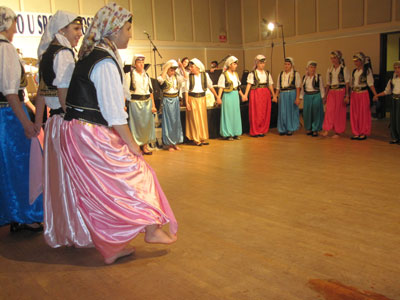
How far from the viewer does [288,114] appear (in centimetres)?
755

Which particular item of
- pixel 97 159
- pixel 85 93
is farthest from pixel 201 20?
pixel 97 159

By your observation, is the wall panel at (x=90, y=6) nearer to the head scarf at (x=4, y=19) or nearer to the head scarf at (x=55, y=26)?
the head scarf at (x=4, y=19)

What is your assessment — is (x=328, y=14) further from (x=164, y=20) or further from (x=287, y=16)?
(x=164, y=20)

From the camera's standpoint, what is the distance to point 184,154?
20.2 feet

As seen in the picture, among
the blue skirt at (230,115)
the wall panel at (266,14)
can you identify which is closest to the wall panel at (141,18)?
the wall panel at (266,14)

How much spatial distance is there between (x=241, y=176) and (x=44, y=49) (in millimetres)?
2545

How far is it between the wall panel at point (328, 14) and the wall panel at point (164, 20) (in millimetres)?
4468

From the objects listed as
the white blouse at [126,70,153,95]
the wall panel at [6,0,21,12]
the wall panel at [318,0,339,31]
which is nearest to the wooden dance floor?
the white blouse at [126,70,153,95]

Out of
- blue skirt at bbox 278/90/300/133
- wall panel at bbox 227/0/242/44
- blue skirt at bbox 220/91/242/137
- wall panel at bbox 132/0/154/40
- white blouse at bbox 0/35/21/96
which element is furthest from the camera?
wall panel at bbox 227/0/242/44

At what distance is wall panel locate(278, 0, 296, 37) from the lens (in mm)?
12055

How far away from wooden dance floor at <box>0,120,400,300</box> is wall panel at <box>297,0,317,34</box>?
8214 mm

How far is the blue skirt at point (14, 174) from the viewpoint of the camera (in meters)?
2.81

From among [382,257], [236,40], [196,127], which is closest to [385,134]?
[196,127]

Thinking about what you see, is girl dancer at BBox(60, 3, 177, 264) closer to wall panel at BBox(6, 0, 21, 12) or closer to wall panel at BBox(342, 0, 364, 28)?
wall panel at BBox(6, 0, 21, 12)
